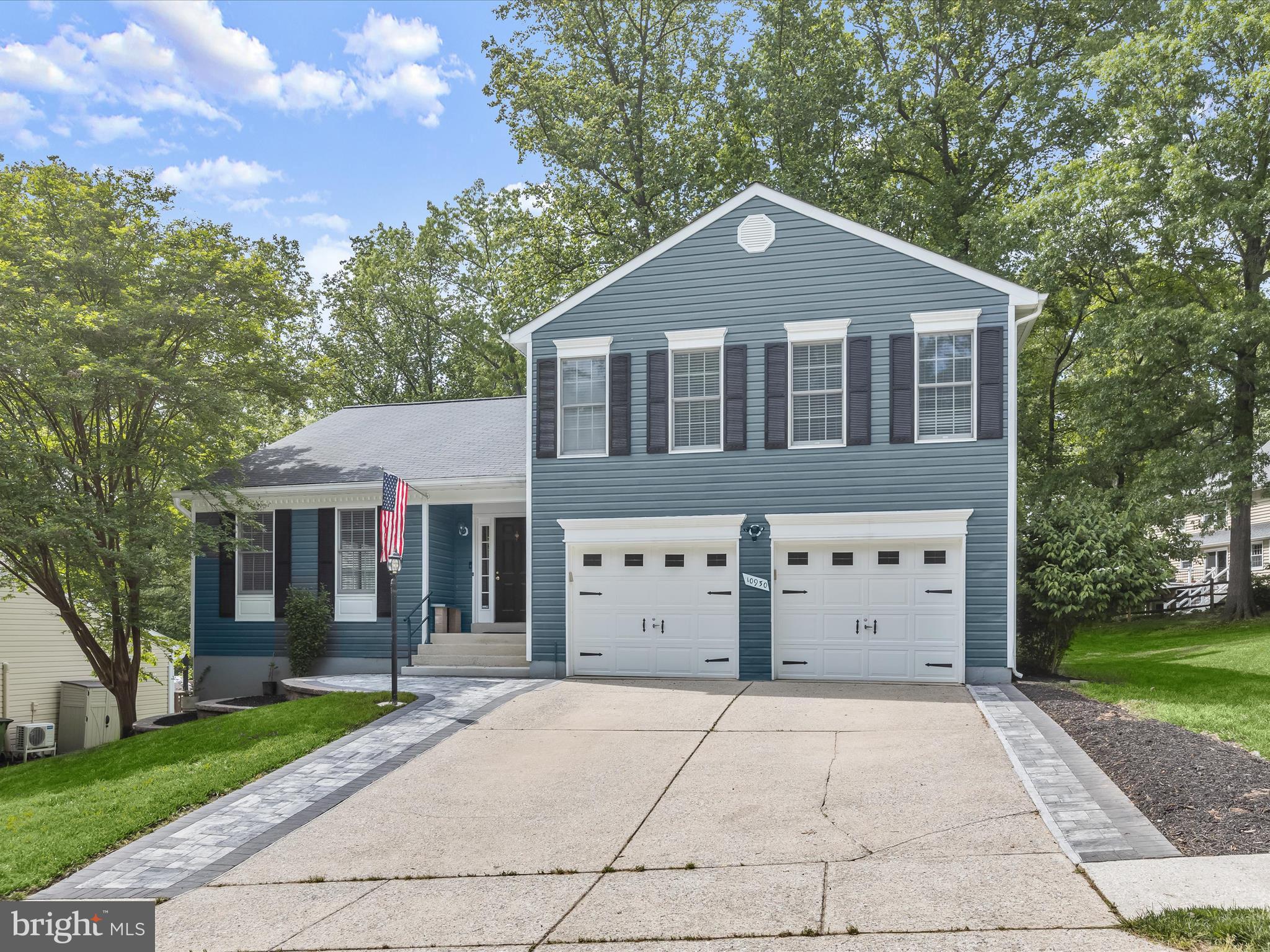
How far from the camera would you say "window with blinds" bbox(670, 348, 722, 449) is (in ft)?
51.2

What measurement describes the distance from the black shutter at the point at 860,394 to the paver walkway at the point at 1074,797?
472cm

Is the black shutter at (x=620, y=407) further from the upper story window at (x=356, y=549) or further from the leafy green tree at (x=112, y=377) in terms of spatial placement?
the leafy green tree at (x=112, y=377)

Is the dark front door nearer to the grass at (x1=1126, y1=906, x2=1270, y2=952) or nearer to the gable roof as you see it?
the gable roof

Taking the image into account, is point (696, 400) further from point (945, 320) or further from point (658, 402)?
point (945, 320)

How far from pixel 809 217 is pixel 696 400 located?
327 cm

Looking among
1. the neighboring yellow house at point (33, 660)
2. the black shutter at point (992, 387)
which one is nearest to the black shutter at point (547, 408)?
the black shutter at point (992, 387)

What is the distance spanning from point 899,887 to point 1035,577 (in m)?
9.63

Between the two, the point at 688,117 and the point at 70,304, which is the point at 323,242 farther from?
the point at 70,304

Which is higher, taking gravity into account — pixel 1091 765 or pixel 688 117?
pixel 688 117

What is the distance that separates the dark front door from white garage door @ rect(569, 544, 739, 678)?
2374 millimetres

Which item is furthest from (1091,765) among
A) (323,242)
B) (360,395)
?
(323,242)

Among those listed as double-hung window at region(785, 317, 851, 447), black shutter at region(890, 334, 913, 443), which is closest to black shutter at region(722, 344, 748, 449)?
double-hung window at region(785, 317, 851, 447)

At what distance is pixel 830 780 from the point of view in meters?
8.89

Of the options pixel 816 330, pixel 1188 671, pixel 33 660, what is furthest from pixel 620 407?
pixel 33 660
